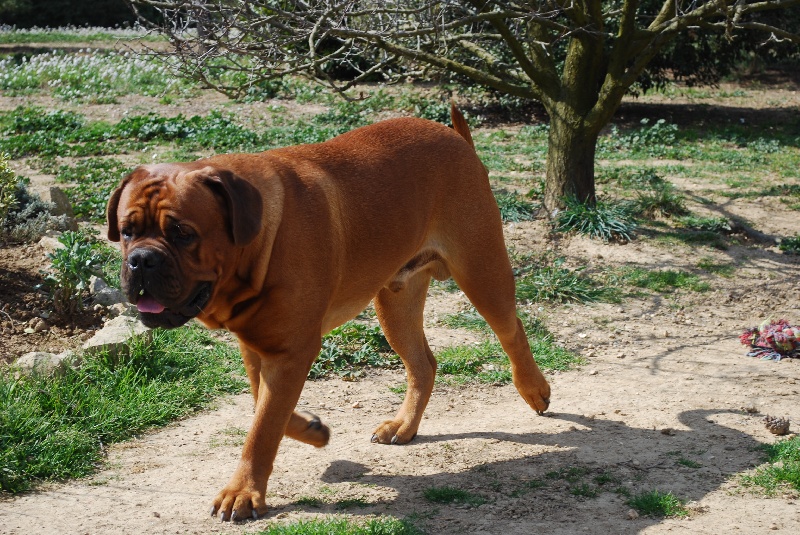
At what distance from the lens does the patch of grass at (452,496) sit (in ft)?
13.9

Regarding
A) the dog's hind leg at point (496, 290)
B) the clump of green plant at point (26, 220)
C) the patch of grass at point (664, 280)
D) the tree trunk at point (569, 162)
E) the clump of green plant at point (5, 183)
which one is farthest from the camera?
the tree trunk at point (569, 162)

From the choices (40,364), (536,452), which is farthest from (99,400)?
(536,452)

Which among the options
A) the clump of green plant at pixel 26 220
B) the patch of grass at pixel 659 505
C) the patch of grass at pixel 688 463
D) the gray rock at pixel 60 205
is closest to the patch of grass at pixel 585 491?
the patch of grass at pixel 659 505

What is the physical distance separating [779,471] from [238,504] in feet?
8.50

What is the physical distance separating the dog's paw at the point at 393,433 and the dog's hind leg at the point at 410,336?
13mm

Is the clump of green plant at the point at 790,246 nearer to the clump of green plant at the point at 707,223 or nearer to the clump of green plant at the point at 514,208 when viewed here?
the clump of green plant at the point at 707,223

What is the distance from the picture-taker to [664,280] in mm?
7543

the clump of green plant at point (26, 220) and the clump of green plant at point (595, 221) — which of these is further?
the clump of green plant at point (595, 221)

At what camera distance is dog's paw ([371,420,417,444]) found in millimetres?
5039

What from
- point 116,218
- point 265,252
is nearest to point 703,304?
point 265,252

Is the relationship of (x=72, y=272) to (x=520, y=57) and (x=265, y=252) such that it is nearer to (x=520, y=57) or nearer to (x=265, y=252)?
(x=265, y=252)

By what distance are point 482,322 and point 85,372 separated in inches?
117

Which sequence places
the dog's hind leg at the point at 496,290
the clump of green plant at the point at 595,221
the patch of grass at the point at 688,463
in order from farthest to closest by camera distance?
the clump of green plant at the point at 595,221 → the dog's hind leg at the point at 496,290 → the patch of grass at the point at 688,463

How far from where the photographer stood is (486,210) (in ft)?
16.4
